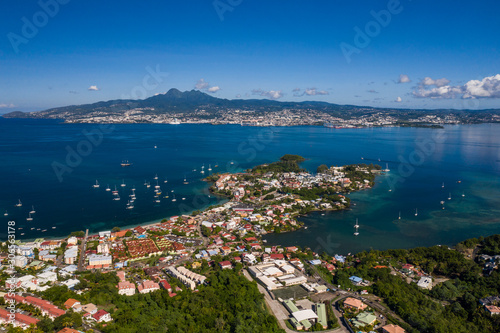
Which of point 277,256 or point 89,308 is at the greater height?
point 89,308

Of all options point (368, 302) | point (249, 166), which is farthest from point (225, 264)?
point (249, 166)

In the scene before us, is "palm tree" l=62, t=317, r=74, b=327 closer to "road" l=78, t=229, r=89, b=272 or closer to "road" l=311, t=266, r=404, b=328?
"road" l=78, t=229, r=89, b=272

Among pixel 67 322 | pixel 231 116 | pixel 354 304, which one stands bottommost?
pixel 354 304

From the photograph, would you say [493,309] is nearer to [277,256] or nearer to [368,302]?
[368,302]

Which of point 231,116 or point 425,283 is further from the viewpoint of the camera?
point 231,116

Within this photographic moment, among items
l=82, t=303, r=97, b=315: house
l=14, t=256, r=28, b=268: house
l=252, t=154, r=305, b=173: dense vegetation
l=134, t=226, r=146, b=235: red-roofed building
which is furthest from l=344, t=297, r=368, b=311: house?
l=252, t=154, r=305, b=173: dense vegetation

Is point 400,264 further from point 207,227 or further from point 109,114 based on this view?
point 109,114

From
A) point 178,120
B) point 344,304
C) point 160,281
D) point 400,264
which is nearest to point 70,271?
point 160,281

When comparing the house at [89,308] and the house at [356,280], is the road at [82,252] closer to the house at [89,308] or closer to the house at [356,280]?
the house at [89,308]
